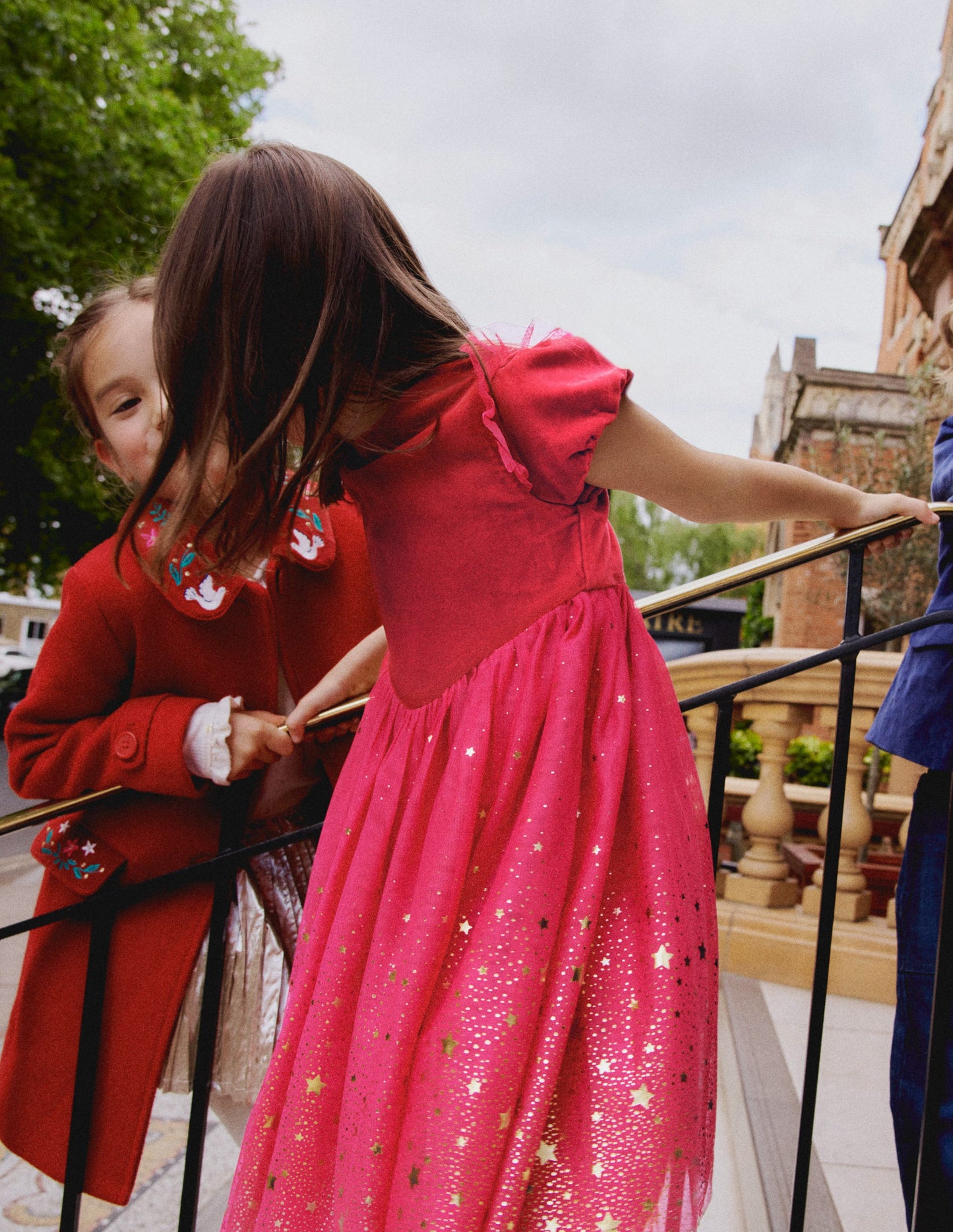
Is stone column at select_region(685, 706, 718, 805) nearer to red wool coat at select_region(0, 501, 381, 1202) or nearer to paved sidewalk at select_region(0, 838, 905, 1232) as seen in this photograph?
paved sidewalk at select_region(0, 838, 905, 1232)

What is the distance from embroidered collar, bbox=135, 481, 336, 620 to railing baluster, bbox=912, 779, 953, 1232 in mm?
1112

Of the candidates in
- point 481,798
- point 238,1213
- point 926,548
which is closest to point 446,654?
point 481,798

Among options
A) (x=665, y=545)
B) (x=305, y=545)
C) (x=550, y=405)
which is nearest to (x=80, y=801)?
(x=305, y=545)

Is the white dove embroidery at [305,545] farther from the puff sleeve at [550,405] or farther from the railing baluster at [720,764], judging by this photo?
the railing baluster at [720,764]

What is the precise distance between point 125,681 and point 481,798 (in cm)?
75

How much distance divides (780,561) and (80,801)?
1.25 meters

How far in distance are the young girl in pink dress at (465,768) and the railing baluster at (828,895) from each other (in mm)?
441

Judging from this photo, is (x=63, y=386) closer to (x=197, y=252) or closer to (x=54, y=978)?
(x=197, y=252)

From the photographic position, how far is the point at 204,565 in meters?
1.46

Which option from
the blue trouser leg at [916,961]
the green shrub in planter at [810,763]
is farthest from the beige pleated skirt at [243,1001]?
Answer: the green shrub in planter at [810,763]

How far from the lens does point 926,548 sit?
405 inches

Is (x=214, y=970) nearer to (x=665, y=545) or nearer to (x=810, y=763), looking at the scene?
(x=810, y=763)

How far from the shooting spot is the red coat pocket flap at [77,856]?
59.6 inches

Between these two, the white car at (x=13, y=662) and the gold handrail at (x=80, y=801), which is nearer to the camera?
the gold handrail at (x=80, y=801)
